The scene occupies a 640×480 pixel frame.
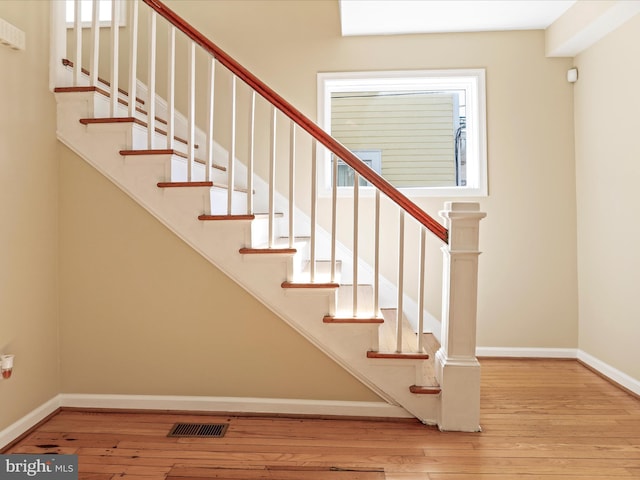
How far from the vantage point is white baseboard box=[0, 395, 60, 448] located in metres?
2.00

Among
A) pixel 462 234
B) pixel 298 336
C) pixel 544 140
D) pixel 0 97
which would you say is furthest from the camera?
pixel 544 140

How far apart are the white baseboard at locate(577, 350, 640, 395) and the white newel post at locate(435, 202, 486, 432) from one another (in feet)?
4.06

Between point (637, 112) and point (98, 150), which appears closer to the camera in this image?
point (98, 150)

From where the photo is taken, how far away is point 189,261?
235 cm

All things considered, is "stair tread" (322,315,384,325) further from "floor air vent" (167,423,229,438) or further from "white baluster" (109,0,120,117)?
"white baluster" (109,0,120,117)

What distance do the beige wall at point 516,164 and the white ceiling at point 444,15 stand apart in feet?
0.29

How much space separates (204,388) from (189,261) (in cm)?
72

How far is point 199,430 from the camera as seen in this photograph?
2.16 metres

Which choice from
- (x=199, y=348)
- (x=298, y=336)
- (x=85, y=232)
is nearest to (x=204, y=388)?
(x=199, y=348)

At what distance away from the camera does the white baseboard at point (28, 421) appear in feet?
6.55

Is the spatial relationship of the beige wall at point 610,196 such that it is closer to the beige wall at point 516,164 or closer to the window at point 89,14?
the beige wall at point 516,164

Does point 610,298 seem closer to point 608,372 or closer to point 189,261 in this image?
point 608,372

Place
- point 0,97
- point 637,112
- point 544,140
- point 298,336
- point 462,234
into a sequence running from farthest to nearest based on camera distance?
point 544,140 → point 637,112 → point 298,336 → point 462,234 → point 0,97

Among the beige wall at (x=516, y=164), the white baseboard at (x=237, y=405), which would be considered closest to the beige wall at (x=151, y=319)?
the white baseboard at (x=237, y=405)
